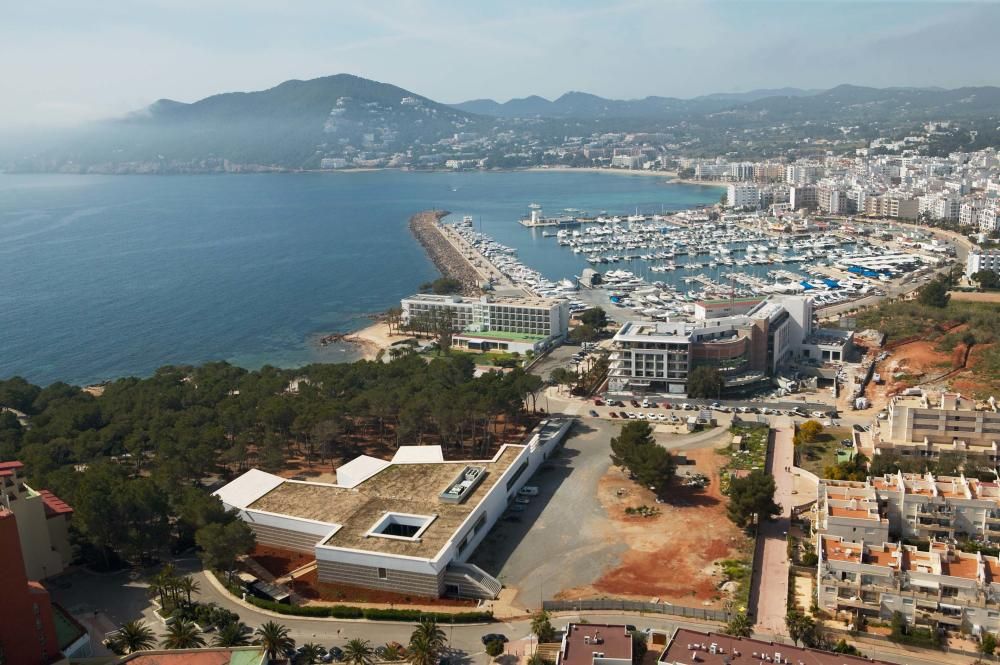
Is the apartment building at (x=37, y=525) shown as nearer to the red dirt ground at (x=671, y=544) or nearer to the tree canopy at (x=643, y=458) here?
the red dirt ground at (x=671, y=544)

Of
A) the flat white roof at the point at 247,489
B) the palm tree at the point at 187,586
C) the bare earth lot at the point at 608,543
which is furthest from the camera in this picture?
the flat white roof at the point at 247,489

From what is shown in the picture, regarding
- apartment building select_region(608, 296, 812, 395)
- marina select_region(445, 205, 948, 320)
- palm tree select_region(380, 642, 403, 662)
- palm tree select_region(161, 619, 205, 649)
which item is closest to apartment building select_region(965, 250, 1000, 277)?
marina select_region(445, 205, 948, 320)

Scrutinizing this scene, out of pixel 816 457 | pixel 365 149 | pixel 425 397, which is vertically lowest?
pixel 816 457

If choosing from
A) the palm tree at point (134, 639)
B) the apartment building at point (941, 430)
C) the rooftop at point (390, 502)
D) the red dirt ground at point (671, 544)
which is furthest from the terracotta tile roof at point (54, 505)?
the apartment building at point (941, 430)

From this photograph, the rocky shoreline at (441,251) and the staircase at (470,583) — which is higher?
the rocky shoreline at (441,251)

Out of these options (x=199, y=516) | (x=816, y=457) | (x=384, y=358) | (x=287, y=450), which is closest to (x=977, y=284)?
(x=816, y=457)

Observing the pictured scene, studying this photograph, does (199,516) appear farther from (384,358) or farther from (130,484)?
(384,358)

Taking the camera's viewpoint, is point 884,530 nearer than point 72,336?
Yes
